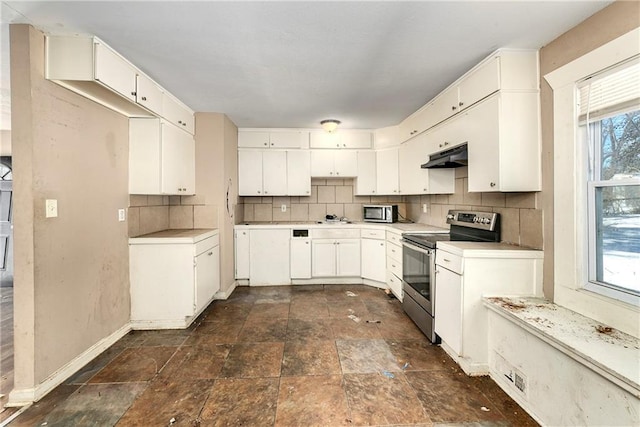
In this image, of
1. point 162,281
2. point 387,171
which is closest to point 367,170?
point 387,171

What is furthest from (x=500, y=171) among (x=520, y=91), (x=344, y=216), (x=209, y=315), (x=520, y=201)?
(x=209, y=315)

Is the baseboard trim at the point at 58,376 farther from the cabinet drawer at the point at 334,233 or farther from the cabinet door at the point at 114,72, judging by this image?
the cabinet drawer at the point at 334,233

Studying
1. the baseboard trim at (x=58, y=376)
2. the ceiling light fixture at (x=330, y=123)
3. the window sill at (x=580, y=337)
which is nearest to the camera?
the window sill at (x=580, y=337)

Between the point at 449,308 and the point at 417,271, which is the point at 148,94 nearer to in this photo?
the point at 417,271

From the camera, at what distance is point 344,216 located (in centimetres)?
460

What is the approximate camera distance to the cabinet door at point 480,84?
79.8 inches

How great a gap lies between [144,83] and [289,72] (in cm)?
127

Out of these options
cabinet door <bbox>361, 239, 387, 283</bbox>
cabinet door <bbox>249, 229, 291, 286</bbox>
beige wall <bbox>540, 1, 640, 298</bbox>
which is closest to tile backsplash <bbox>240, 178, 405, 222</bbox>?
cabinet door <bbox>249, 229, 291, 286</bbox>

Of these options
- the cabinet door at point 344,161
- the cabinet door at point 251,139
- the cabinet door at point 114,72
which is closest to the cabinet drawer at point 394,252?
the cabinet door at point 344,161

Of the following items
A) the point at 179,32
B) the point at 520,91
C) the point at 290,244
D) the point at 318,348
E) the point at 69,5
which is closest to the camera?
the point at 69,5

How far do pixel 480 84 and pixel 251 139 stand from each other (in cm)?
305

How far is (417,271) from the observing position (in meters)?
2.72

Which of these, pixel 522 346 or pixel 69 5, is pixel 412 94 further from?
pixel 69 5

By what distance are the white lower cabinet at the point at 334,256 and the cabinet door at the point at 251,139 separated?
172 cm
